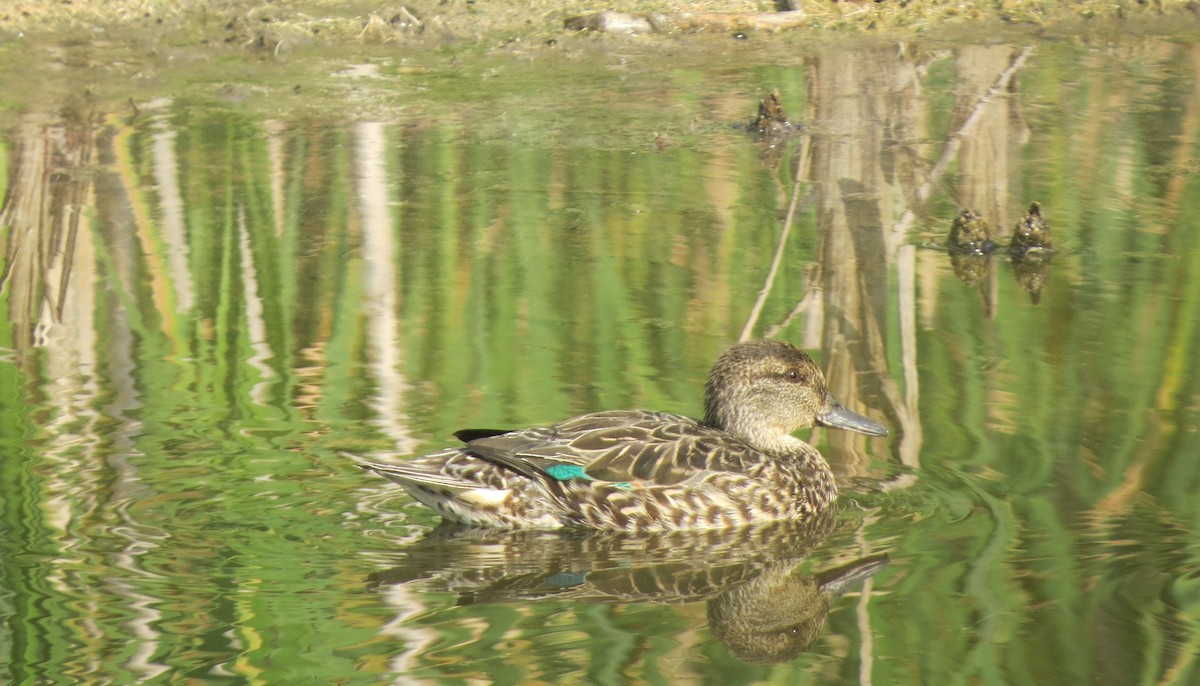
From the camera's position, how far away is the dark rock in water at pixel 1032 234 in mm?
8883

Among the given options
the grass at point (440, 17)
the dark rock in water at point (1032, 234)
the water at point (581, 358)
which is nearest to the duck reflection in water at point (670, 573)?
the water at point (581, 358)

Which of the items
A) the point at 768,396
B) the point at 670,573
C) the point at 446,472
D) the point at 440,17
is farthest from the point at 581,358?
the point at 440,17

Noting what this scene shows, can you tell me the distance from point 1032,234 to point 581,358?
2.74 m

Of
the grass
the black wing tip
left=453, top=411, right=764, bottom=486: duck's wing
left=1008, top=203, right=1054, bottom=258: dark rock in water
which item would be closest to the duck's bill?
left=453, top=411, right=764, bottom=486: duck's wing

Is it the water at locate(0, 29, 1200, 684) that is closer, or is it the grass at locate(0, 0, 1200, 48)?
the water at locate(0, 29, 1200, 684)

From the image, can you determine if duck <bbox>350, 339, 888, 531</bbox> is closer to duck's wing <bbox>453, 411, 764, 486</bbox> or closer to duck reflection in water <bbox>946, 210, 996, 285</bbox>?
duck's wing <bbox>453, 411, 764, 486</bbox>

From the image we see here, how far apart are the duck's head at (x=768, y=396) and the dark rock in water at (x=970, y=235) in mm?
2463

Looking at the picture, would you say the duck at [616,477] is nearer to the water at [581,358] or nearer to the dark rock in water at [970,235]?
Answer: the water at [581,358]

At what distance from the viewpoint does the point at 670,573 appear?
5.65 m

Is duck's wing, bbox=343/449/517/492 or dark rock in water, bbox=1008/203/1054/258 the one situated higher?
dark rock in water, bbox=1008/203/1054/258

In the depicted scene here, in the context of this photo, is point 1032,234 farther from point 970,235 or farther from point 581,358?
point 581,358

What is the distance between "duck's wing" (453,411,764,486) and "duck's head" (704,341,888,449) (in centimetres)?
27

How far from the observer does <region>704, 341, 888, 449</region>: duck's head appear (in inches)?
261

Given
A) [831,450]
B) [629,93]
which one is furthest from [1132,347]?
[629,93]
